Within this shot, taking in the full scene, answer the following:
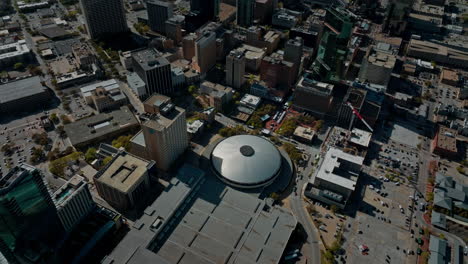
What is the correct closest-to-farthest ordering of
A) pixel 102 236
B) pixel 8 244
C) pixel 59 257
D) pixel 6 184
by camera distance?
pixel 6 184 < pixel 8 244 < pixel 59 257 < pixel 102 236

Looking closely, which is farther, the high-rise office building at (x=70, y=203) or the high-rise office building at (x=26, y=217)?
the high-rise office building at (x=70, y=203)

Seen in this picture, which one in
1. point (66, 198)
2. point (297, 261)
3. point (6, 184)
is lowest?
point (297, 261)

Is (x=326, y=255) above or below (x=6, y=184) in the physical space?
below

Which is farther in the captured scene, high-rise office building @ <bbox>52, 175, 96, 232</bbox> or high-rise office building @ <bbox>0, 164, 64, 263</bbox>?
high-rise office building @ <bbox>52, 175, 96, 232</bbox>

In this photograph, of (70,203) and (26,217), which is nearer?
(26,217)

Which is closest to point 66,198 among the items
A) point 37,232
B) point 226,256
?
point 37,232

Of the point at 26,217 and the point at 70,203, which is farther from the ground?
the point at 26,217

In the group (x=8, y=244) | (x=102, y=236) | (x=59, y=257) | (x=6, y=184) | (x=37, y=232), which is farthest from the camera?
(x=102, y=236)

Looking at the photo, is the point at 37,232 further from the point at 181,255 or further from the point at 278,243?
the point at 278,243
